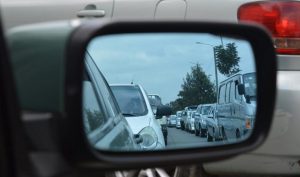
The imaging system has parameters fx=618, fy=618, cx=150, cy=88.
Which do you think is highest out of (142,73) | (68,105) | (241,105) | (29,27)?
(29,27)

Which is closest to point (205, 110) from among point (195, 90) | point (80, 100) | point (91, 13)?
point (195, 90)

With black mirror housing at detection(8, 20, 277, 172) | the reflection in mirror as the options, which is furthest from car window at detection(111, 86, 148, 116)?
black mirror housing at detection(8, 20, 277, 172)

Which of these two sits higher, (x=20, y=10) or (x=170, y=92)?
(x=20, y=10)

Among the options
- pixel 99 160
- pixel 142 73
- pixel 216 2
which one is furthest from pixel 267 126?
pixel 216 2

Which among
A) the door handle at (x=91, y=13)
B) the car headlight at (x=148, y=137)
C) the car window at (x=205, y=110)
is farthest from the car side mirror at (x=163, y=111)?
the door handle at (x=91, y=13)

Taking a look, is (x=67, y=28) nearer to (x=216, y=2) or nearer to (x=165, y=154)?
(x=165, y=154)

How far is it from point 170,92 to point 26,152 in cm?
195

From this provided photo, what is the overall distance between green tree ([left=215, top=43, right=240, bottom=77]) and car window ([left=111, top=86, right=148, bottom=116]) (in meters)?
0.47

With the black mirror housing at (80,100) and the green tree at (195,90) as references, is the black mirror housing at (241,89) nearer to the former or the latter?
the green tree at (195,90)

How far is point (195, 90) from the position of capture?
321 cm

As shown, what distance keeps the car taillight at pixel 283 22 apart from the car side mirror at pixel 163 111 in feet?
2.45

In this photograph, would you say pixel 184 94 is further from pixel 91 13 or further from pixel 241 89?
pixel 91 13

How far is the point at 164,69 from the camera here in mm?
2887

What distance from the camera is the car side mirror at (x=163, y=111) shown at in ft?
10.5
